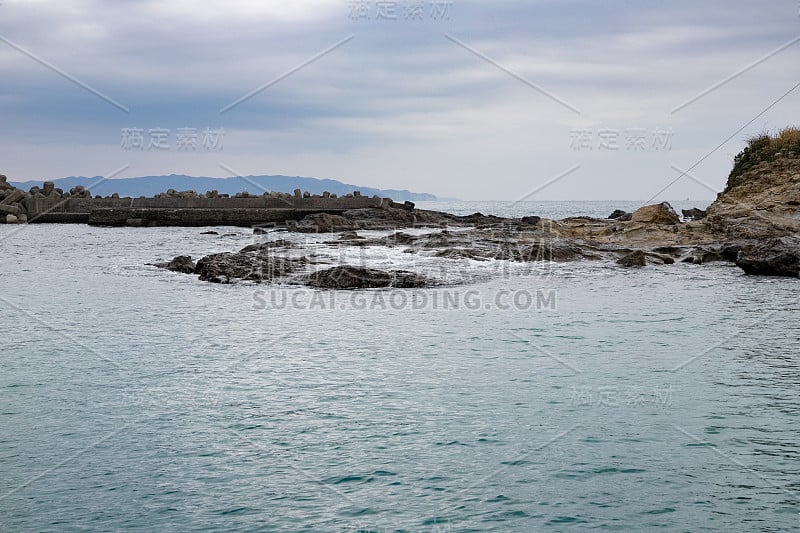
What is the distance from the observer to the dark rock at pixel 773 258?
60.0ft

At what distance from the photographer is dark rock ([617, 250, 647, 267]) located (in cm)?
2122

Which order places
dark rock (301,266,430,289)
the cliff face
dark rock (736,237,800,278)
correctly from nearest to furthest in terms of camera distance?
dark rock (301,266,430,289) < dark rock (736,237,800,278) < the cliff face

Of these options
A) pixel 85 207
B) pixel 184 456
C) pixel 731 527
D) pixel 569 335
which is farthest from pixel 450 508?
pixel 85 207

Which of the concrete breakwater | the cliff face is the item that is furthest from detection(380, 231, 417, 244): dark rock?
the concrete breakwater

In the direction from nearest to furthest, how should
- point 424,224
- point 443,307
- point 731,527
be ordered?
point 731,527 < point 443,307 < point 424,224

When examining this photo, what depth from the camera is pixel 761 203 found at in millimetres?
26688

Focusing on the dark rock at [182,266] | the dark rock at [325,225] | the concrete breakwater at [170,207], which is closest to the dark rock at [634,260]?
the dark rock at [182,266]

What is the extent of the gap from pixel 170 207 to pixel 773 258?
1882 inches

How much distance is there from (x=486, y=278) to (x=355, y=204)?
125 feet

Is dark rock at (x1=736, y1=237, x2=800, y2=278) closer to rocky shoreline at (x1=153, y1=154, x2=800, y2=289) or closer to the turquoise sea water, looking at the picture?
rocky shoreline at (x1=153, y1=154, x2=800, y2=289)

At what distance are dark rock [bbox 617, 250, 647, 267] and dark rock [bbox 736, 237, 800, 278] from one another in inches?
103

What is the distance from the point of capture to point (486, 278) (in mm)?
18891

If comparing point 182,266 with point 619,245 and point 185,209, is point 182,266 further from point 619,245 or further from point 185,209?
point 185,209

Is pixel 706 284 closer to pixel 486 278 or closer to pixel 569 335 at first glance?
pixel 486 278
